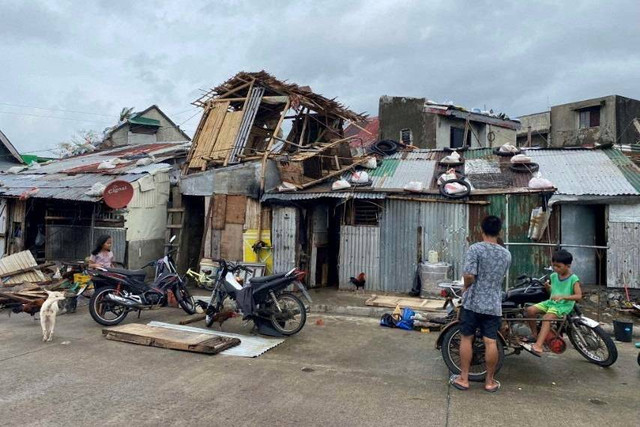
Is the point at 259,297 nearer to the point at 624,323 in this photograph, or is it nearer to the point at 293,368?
the point at 293,368

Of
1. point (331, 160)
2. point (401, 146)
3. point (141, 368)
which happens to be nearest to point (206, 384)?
point (141, 368)

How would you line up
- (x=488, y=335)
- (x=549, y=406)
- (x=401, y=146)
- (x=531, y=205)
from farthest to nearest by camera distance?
1. (x=401, y=146)
2. (x=531, y=205)
3. (x=488, y=335)
4. (x=549, y=406)

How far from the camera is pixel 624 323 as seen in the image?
7.05m

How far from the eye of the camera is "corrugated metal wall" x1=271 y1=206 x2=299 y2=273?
1109 cm

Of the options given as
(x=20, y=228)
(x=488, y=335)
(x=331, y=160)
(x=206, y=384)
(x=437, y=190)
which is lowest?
(x=206, y=384)

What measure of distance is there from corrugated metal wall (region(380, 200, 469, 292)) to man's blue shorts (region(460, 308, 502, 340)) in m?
5.78

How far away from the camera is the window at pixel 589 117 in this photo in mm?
25922

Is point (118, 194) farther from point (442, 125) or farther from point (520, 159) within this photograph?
point (442, 125)

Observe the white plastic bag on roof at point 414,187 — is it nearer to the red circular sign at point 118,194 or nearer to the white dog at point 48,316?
the red circular sign at point 118,194

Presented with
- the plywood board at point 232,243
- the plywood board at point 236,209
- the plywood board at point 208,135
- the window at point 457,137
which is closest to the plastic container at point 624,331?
the plywood board at point 232,243

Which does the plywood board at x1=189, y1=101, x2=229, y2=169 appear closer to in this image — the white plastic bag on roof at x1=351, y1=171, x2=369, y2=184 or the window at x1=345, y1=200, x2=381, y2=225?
the white plastic bag on roof at x1=351, y1=171, x2=369, y2=184

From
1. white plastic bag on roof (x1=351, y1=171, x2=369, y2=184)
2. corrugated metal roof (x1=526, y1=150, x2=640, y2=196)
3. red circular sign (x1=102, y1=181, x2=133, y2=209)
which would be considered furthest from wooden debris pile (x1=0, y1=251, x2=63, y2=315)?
corrugated metal roof (x1=526, y1=150, x2=640, y2=196)

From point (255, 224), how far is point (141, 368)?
241 inches

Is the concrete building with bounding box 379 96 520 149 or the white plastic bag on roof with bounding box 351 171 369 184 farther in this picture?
the concrete building with bounding box 379 96 520 149
